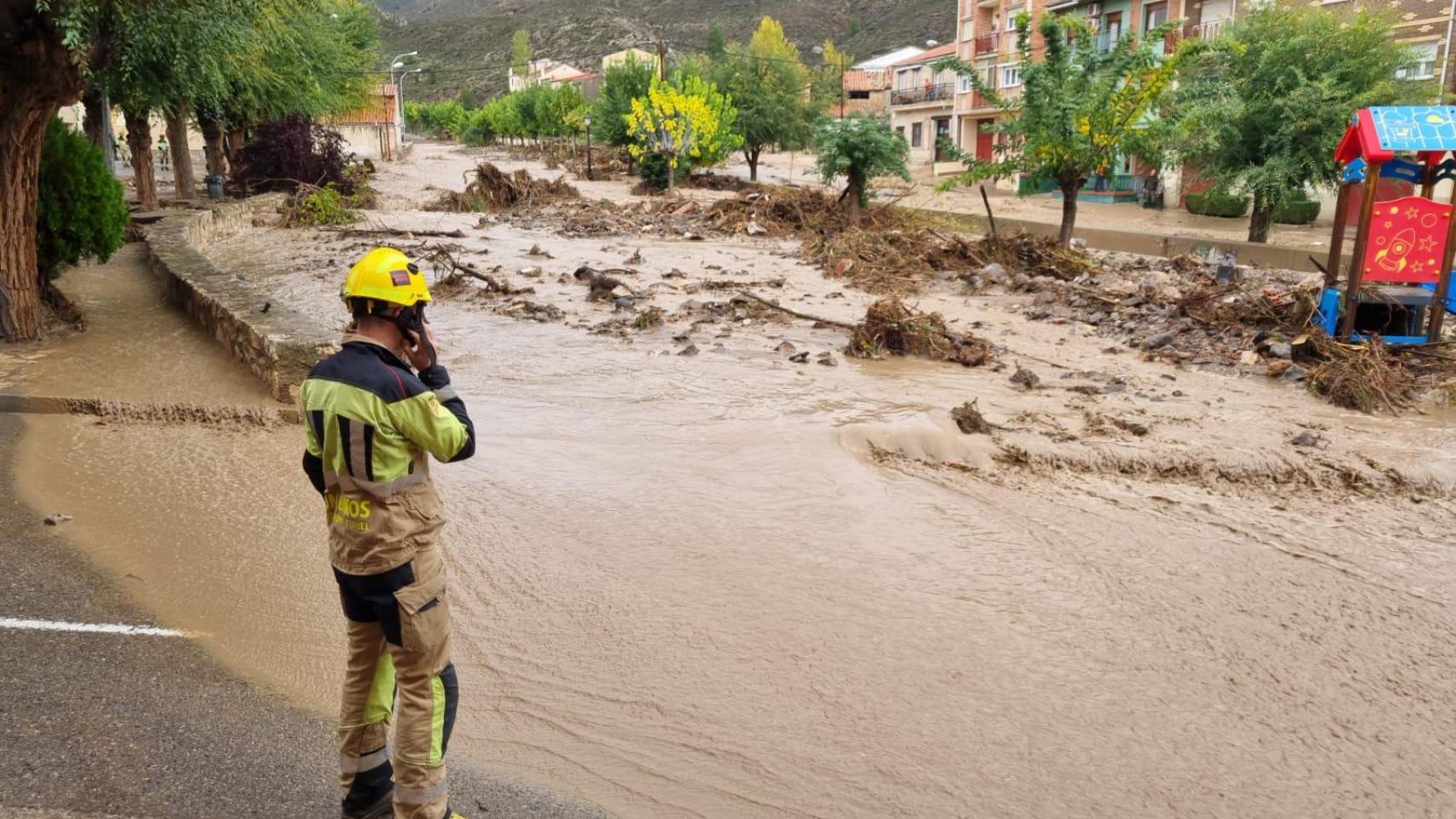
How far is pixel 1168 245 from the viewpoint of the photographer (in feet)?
75.6

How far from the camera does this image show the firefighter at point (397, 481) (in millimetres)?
2904

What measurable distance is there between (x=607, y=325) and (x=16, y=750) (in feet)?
30.8

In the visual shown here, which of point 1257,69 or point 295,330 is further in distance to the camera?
point 1257,69

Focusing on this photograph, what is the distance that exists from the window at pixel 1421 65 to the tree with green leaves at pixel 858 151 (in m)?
11.6

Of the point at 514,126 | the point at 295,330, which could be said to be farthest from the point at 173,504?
the point at 514,126

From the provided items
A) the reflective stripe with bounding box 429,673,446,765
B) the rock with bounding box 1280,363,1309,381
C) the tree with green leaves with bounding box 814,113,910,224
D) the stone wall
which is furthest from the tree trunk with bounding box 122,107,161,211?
the reflective stripe with bounding box 429,673,446,765

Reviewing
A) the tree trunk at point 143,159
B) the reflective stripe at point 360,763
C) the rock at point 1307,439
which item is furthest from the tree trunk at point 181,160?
the reflective stripe at point 360,763

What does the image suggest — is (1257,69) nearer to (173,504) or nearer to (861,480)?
(861,480)

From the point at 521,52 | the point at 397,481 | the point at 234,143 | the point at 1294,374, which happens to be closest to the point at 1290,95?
the point at 1294,374

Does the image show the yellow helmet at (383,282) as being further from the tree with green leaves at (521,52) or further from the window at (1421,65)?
the tree with green leaves at (521,52)

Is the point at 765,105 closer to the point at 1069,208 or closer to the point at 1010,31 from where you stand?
the point at 1010,31

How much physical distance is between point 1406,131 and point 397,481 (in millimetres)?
10407

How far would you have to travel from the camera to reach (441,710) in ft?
9.99

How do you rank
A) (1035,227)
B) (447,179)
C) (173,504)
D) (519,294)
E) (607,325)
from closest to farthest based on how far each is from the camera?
(173,504) < (607,325) < (519,294) < (1035,227) < (447,179)
